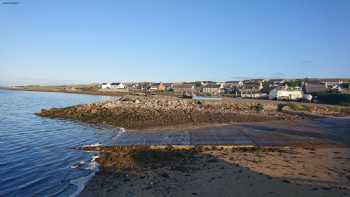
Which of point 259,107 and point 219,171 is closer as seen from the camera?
point 219,171

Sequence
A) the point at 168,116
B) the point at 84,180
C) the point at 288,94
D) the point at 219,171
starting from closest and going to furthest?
the point at 84,180 < the point at 219,171 < the point at 168,116 < the point at 288,94

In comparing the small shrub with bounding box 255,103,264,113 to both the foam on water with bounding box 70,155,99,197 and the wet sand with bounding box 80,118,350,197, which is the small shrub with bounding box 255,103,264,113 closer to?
the wet sand with bounding box 80,118,350,197

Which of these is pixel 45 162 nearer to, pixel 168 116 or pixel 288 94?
pixel 168 116

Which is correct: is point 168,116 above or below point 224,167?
below

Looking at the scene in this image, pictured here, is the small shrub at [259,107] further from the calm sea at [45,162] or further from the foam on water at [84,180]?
the foam on water at [84,180]

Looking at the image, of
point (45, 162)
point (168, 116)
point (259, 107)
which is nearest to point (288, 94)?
point (259, 107)

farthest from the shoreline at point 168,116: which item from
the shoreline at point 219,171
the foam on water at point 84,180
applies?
the foam on water at point 84,180

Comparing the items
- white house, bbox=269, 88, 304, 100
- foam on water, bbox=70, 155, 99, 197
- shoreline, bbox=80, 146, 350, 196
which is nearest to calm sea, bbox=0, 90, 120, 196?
foam on water, bbox=70, 155, 99, 197

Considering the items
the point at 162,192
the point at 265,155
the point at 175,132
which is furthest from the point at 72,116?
the point at 162,192

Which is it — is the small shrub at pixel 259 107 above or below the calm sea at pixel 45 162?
below

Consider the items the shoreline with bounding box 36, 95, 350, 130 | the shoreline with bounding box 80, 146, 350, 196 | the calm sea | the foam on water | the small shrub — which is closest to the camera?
the shoreline with bounding box 80, 146, 350, 196

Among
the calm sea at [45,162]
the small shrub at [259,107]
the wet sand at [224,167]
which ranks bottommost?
the small shrub at [259,107]

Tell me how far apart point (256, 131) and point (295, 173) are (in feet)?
41.3

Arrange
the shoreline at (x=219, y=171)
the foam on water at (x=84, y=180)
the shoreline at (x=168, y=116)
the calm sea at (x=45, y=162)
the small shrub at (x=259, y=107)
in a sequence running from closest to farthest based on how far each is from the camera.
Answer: the shoreline at (x=219, y=171) < the foam on water at (x=84, y=180) < the calm sea at (x=45, y=162) < the shoreline at (x=168, y=116) < the small shrub at (x=259, y=107)
